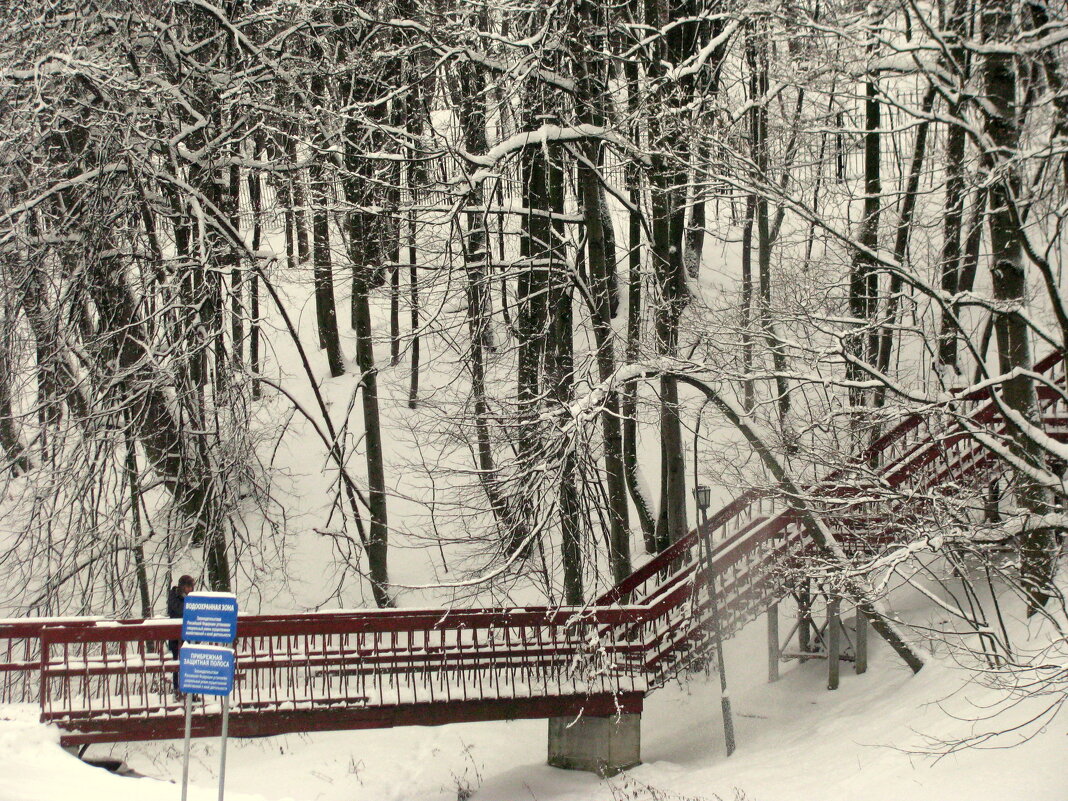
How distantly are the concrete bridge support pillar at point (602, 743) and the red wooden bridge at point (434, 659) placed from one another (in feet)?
0.89

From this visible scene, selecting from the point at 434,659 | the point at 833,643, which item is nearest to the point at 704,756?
the point at 833,643

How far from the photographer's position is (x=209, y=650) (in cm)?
760

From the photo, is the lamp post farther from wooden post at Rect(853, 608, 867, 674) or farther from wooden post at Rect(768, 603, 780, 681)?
wooden post at Rect(853, 608, 867, 674)

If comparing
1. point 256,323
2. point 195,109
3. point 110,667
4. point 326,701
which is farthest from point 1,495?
point 195,109

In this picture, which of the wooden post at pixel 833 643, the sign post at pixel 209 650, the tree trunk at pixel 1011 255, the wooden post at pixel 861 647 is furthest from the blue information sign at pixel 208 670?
the wooden post at pixel 861 647

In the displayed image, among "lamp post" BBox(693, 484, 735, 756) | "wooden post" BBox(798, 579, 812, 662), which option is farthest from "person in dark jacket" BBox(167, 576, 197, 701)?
"wooden post" BBox(798, 579, 812, 662)

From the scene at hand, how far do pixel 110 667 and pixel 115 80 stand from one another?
21.7 feet

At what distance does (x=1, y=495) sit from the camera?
464 inches

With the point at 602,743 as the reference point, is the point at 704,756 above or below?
below

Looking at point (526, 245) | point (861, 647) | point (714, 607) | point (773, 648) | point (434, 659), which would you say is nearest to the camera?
point (434, 659)

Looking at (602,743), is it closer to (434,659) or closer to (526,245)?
(434,659)

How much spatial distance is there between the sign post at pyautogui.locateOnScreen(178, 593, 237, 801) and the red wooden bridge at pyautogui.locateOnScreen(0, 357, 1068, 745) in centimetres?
335

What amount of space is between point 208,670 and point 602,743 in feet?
18.9

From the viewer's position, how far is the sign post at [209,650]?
24.8 feet
